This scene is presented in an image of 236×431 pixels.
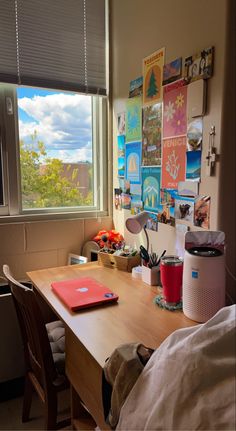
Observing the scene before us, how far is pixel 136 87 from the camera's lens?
1752 mm

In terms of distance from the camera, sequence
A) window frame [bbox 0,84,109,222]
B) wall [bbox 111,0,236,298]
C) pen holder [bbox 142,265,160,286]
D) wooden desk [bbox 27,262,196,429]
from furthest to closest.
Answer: window frame [bbox 0,84,109,222], pen holder [bbox 142,265,160,286], wall [bbox 111,0,236,298], wooden desk [bbox 27,262,196,429]

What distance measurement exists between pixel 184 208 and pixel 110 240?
0.71 m

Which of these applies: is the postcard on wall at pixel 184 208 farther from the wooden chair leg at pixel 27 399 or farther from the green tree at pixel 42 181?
the wooden chair leg at pixel 27 399

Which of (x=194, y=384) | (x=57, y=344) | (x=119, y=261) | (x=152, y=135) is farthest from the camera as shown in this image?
(x=119, y=261)

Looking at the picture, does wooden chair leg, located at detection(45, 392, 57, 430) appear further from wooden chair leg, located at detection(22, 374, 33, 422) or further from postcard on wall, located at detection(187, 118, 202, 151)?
postcard on wall, located at detection(187, 118, 202, 151)

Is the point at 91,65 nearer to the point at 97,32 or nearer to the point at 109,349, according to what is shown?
the point at 97,32

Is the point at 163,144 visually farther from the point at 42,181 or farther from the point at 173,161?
the point at 42,181

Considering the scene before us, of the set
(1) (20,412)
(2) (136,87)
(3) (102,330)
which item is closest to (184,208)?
(3) (102,330)

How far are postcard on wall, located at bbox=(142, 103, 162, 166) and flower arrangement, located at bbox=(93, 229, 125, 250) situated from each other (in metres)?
0.55

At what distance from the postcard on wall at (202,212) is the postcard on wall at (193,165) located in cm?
10

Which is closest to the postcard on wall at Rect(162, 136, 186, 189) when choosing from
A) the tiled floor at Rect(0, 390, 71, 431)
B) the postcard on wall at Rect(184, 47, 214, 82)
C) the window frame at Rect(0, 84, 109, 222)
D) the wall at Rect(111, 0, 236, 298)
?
the wall at Rect(111, 0, 236, 298)

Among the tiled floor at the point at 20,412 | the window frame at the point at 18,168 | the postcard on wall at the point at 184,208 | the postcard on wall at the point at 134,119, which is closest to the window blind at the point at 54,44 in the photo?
the window frame at the point at 18,168

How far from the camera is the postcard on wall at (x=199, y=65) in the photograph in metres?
1.19

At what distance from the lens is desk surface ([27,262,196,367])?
39.9 inches
